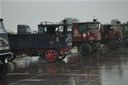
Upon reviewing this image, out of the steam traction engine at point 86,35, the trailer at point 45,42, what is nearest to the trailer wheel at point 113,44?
the steam traction engine at point 86,35

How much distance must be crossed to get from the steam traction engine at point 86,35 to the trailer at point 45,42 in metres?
4.56

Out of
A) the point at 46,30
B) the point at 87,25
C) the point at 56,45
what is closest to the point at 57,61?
the point at 56,45

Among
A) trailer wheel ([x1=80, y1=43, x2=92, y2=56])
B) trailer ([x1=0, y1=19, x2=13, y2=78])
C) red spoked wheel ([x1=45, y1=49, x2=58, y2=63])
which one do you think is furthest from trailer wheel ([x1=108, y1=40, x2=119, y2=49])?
trailer ([x1=0, y1=19, x2=13, y2=78])

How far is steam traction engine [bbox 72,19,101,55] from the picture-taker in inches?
818

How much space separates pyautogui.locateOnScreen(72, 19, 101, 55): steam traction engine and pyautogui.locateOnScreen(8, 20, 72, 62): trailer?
4556 millimetres

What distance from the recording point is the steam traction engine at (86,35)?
2078cm

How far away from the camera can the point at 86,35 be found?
21.0 m

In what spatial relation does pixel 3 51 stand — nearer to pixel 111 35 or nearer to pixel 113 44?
pixel 111 35

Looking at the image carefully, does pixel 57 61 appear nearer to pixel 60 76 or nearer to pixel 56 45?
pixel 56 45

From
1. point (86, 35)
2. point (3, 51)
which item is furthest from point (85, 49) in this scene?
point (3, 51)

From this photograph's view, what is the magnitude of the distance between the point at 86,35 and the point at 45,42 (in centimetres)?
562

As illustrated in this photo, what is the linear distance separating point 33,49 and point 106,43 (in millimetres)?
12752

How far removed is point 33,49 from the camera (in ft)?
54.7

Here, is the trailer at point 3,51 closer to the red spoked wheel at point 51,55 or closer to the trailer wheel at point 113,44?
the red spoked wheel at point 51,55
